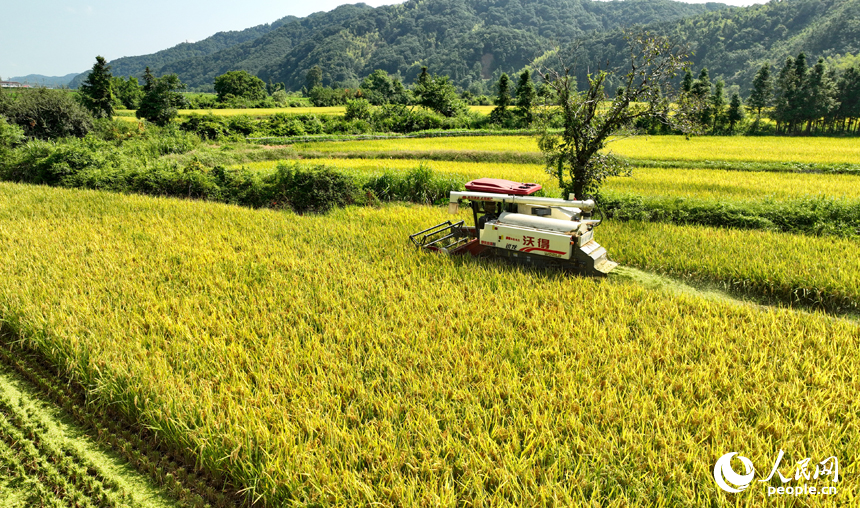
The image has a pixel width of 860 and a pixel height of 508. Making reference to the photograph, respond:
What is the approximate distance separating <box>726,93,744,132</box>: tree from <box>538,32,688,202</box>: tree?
36386 mm

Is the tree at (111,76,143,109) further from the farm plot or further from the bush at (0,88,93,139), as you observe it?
the farm plot

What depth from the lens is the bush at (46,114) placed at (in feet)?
66.8

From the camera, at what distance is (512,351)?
402 cm

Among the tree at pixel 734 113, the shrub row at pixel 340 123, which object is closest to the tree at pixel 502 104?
the shrub row at pixel 340 123

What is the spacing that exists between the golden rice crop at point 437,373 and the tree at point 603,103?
163 inches

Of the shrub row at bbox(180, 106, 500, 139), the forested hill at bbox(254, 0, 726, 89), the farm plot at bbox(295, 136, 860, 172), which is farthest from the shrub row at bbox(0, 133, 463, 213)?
the forested hill at bbox(254, 0, 726, 89)

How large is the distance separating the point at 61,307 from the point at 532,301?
541 cm

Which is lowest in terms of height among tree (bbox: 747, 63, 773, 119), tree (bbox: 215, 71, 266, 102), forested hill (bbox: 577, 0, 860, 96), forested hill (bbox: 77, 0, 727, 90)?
tree (bbox: 747, 63, 773, 119)

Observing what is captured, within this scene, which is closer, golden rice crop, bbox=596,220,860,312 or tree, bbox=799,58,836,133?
golden rice crop, bbox=596,220,860,312

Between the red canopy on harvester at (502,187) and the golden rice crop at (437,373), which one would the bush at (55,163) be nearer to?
the golden rice crop at (437,373)

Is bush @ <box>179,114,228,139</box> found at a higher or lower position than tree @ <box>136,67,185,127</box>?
lower

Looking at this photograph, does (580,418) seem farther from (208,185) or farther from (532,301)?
(208,185)

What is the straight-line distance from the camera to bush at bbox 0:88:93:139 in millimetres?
20375

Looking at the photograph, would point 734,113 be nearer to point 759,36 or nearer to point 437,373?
point 437,373
